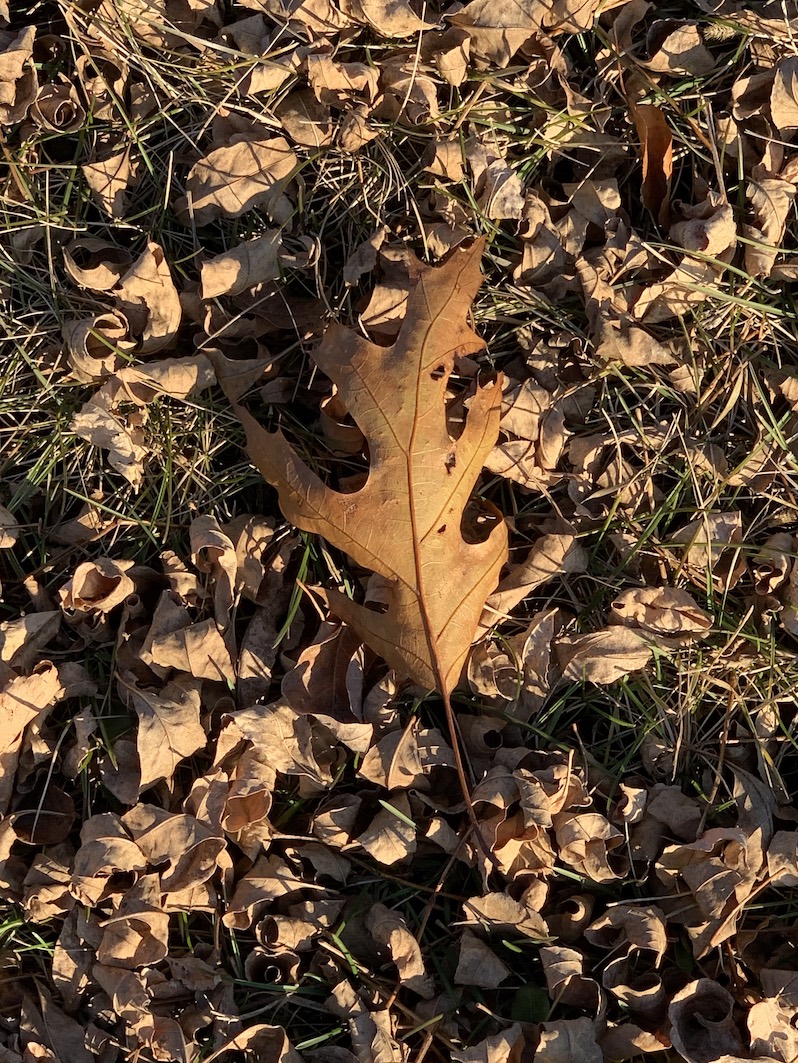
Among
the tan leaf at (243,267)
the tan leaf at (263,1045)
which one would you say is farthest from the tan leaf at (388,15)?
the tan leaf at (263,1045)

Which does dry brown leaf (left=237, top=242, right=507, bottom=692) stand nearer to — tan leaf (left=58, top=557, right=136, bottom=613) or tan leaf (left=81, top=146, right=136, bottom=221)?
tan leaf (left=58, top=557, right=136, bottom=613)

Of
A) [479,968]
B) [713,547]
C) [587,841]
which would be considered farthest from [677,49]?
[479,968]

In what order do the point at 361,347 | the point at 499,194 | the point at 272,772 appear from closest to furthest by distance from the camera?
the point at 361,347, the point at 272,772, the point at 499,194

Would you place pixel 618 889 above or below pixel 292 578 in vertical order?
below

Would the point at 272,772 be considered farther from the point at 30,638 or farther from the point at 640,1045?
the point at 640,1045

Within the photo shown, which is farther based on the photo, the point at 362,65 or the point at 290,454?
the point at 362,65

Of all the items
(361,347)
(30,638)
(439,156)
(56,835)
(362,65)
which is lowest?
(56,835)

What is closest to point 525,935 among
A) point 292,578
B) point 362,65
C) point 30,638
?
point 292,578
